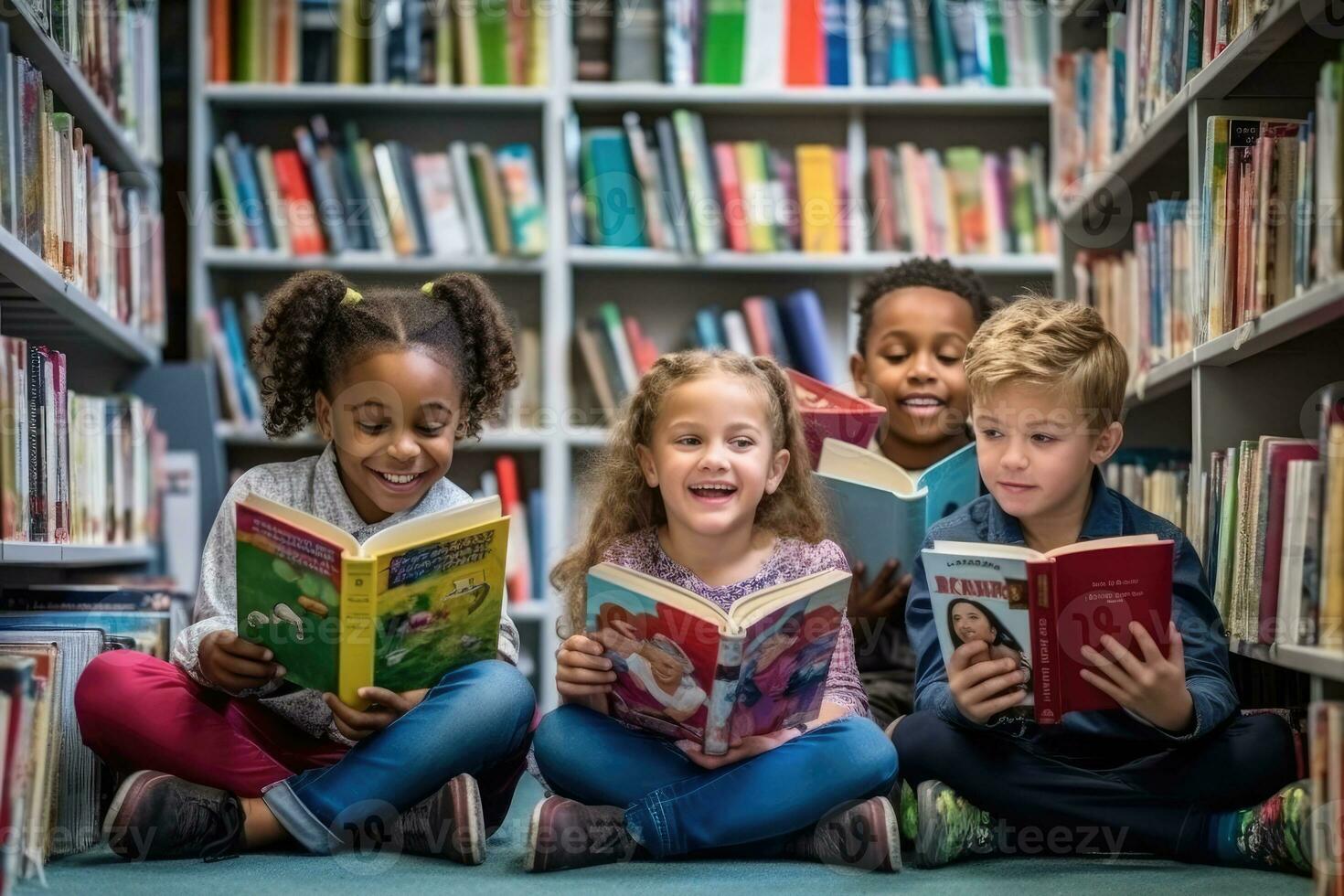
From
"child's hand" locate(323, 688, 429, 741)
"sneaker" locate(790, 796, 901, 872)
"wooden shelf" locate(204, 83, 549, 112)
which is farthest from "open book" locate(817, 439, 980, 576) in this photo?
"wooden shelf" locate(204, 83, 549, 112)

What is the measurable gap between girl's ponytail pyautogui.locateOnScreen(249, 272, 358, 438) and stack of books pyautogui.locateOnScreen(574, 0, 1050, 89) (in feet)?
5.48

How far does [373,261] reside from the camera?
11.7 feet

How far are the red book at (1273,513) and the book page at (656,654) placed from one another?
695mm

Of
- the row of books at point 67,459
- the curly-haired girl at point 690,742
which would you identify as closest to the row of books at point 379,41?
the row of books at point 67,459

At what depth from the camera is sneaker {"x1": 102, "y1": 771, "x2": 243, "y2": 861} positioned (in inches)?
68.3

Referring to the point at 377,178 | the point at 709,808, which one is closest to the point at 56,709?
the point at 709,808

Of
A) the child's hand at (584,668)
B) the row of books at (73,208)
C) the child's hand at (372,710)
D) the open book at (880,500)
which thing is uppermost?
the row of books at (73,208)

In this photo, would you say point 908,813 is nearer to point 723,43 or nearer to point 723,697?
point 723,697

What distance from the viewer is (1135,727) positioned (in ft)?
5.92

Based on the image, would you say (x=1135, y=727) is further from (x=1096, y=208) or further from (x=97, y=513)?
(x=97, y=513)

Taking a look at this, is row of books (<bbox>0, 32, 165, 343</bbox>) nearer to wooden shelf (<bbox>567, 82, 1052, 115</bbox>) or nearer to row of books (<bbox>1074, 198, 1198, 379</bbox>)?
wooden shelf (<bbox>567, 82, 1052, 115</bbox>)

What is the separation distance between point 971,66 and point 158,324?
2.07 m

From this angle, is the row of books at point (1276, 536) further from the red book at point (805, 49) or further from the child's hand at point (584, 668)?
the red book at point (805, 49)

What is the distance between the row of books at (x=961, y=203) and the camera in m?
3.56
